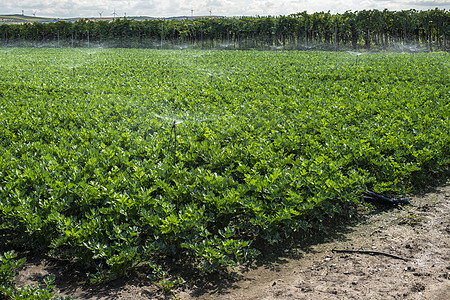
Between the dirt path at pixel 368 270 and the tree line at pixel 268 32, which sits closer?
the dirt path at pixel 368 270

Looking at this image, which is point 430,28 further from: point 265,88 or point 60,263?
point 60,263

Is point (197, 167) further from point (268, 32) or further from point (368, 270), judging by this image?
point (268, 32)

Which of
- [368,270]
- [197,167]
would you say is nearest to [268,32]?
[197,167]

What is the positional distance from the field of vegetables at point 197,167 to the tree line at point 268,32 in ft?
155

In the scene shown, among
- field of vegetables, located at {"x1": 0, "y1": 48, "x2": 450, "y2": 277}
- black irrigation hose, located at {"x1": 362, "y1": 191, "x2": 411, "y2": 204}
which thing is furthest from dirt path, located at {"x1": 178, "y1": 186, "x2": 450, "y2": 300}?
black irrigation hose, located at {"x1": 362, "y1": 191, "x2": 411, "y2": 204}

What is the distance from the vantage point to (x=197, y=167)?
5.86 m

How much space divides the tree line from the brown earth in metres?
51.9

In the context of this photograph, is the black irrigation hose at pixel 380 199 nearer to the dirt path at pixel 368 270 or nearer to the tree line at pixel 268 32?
the dirt path at pixel 368 270

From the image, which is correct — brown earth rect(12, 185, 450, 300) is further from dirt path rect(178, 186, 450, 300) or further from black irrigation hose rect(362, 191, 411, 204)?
black irrigation hose rect(362, 191, 411, 204)

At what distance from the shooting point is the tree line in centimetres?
5522

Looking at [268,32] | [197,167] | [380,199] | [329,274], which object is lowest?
[329,274]

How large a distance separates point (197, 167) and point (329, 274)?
2.81m

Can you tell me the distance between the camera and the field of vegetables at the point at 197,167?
3982 millimetres

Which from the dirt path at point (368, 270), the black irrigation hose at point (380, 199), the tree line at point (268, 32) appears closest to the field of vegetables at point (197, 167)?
the black irrigation hose at point (380, 199)
